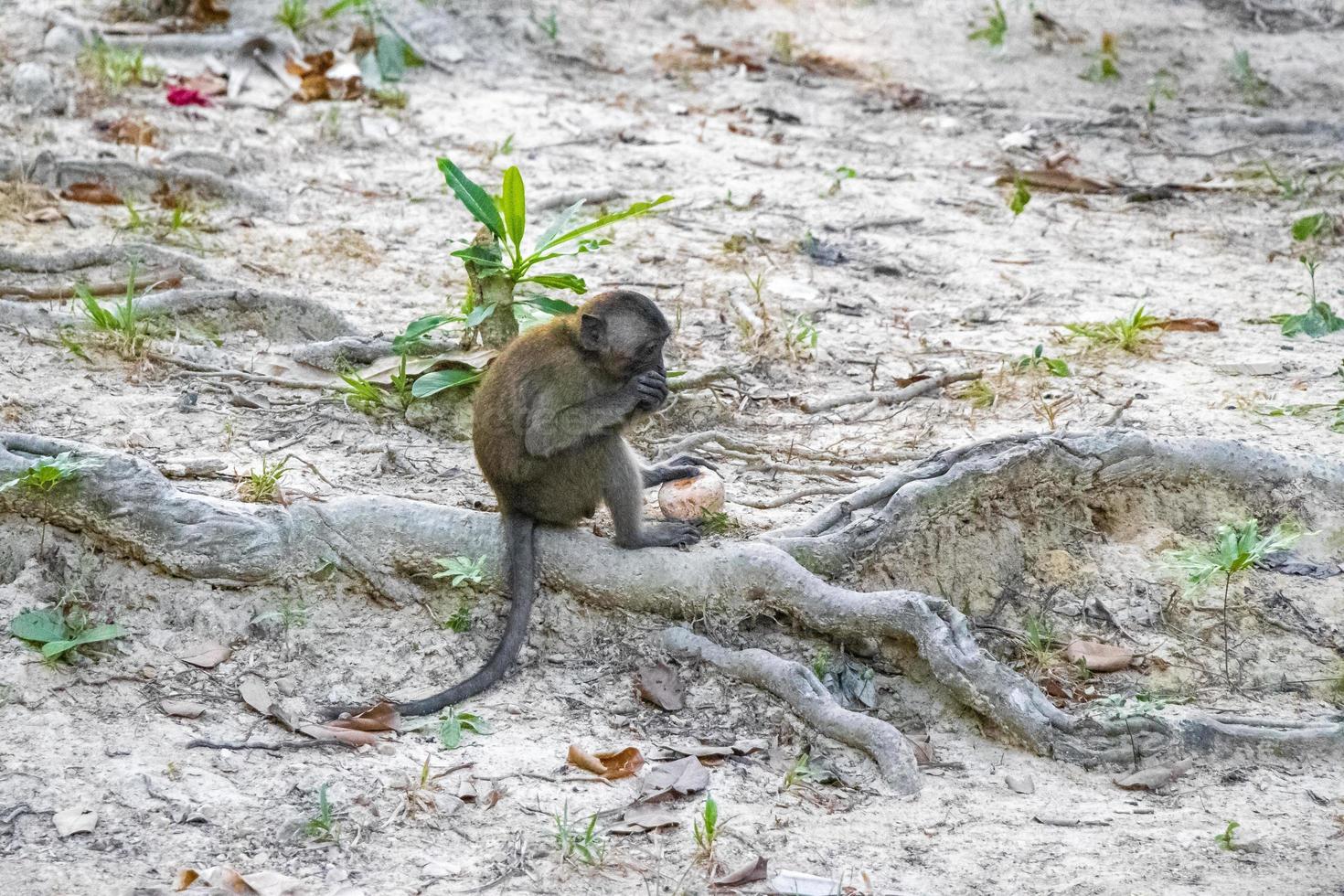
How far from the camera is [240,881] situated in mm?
3799

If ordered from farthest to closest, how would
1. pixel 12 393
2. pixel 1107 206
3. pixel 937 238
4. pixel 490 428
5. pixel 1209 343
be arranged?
1. pixel 1107 206
2. pixel 937 238
3. pixel 1209 343
4. pixel 12 393
5. pixel 490 428

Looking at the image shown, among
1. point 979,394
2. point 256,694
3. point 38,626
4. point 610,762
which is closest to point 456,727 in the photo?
point 610,762

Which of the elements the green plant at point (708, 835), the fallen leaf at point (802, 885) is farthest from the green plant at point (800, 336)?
the fallen leaf at point (802, 885)

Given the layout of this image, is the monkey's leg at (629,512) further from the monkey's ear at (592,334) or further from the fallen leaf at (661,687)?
the fallen leaf at (661,687)

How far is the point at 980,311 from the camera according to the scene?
8023 millimetres

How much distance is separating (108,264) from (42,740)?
154 inches

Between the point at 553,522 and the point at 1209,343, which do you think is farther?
the point at 1209,343

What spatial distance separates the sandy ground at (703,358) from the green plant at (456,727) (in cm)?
6

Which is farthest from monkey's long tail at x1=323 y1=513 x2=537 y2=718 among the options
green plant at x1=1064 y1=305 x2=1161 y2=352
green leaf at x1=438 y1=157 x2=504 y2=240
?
green plant at x1=1064 y1=305 x2=1161 y2=352

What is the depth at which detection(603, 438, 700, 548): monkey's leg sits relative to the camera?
5.48m

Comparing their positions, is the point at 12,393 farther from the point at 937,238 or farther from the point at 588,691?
the point at 937,238

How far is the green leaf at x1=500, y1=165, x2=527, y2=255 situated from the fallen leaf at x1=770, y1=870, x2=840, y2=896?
3149 mm

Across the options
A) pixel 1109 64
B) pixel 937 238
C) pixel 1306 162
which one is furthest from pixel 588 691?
pixel 1109 64

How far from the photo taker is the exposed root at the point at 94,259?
753 cm
